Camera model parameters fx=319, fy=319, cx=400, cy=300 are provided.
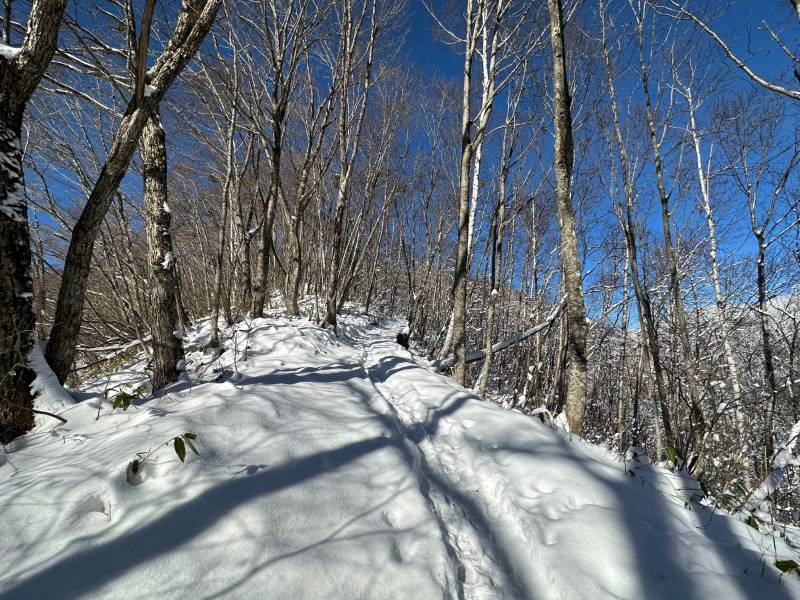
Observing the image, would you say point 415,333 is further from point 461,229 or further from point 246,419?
point 246,419

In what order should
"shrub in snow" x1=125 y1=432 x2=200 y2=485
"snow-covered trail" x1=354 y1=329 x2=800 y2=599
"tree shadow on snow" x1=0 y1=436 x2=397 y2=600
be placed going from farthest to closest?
"shrub in snow" x1=125 y1=432 x2=200 y2=485 → "snow-covered trail" x1=354 y1=329 x2=800 y2=599 → "tree shadow on snow" x1=0 y1=436 x2=397 y2=600

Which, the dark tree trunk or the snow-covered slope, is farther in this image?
the dark tree trunk

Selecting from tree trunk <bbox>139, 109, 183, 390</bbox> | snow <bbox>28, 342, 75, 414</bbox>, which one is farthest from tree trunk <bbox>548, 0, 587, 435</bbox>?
snow <bbox>28, 342, 75, 414</bbox>

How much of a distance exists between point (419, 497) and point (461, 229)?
5.09 meters

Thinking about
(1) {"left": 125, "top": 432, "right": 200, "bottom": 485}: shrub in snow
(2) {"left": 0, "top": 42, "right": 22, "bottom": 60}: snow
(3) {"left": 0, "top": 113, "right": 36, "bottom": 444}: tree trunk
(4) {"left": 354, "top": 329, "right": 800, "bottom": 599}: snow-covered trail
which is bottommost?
(4) {"left": 354, "top": 329, "right": 800, "bottom": 599}: snow-covered trail

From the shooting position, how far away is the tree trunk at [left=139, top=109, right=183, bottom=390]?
134 inches

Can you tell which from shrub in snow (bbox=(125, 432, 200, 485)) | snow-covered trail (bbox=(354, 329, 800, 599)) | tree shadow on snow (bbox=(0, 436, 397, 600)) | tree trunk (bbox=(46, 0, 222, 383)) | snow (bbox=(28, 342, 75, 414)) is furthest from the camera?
tree trunk (bbox=(46, 0, 222, 383))

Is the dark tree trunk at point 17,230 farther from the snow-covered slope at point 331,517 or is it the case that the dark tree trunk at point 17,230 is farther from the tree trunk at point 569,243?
the tree trunk at point 569,243

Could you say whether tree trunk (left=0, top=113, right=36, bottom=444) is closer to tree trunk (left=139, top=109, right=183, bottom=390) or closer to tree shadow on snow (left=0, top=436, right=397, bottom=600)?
tree trunk (left=139, top=109, right=183, bottom=390)

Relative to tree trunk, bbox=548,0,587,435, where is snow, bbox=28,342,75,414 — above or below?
below

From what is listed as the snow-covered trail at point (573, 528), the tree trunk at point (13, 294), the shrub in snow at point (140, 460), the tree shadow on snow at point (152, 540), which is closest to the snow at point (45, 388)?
the tree trunk at point (13, 294)

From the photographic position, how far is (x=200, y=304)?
1280 cm

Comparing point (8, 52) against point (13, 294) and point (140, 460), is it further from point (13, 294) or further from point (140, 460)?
point (140, 460)

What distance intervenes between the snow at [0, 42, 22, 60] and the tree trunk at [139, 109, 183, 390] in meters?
1.20
